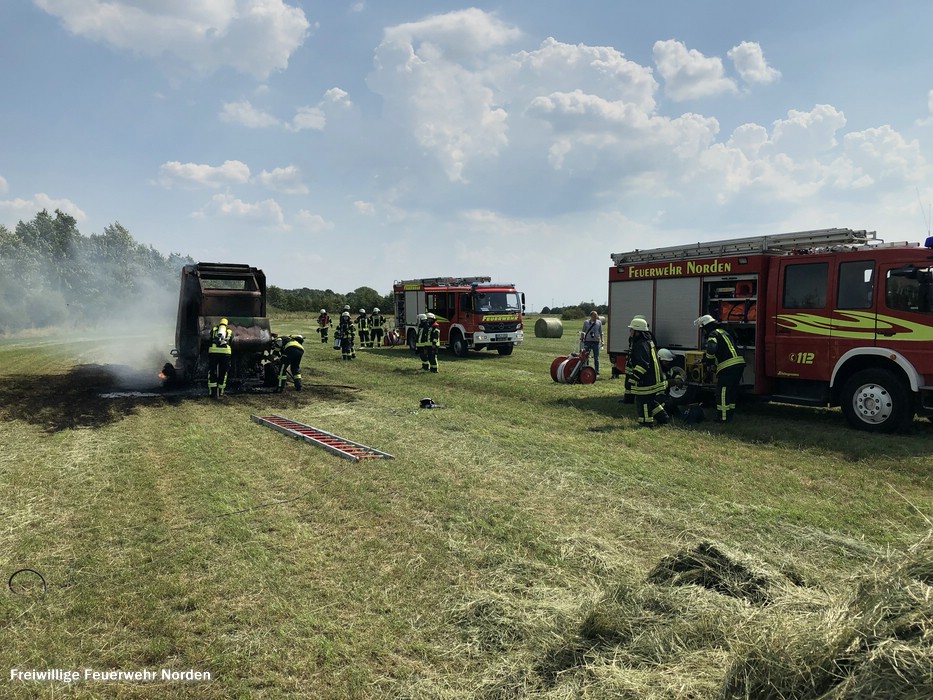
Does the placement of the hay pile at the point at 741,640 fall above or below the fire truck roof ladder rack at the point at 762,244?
below

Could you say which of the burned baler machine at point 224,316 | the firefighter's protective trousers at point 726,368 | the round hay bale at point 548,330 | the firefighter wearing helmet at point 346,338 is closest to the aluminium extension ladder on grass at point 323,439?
the burned baler machine at point 224,316

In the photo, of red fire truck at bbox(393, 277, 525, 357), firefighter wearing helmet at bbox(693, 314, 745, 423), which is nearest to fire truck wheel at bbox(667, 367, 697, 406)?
firefighter wearing helmet at bbox(693, 314, 745, 423)

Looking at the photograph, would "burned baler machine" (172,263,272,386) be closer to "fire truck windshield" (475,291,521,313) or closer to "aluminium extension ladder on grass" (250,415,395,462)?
"aluminium extension ladder on grass" (250,415,395,462)

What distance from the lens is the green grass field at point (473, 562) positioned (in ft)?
9.63

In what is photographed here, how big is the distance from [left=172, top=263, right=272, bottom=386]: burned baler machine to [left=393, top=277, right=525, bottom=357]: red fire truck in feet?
27.8

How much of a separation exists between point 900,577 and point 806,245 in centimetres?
856

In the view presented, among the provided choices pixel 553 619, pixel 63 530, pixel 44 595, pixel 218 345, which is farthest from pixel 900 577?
pixel 218 345

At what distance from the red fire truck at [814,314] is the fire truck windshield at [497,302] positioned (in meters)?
9.44

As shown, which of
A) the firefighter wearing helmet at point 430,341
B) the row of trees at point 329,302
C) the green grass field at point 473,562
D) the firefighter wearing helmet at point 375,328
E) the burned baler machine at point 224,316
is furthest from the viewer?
the row of trees at point 329,302

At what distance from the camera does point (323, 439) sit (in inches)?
333

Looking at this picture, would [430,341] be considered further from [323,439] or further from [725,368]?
[725,368]

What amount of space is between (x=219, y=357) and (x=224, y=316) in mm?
1660

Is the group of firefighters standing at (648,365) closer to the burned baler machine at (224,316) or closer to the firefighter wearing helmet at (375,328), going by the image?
the burned baler machine at (224,316)

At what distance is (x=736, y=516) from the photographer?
536 centimetres
